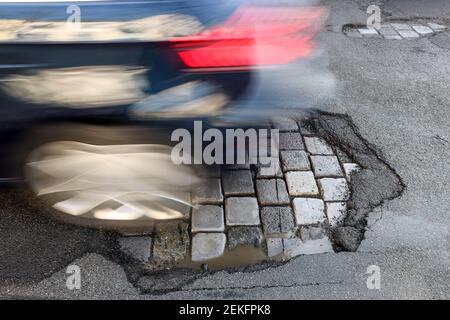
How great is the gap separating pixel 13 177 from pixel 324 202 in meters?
2.29

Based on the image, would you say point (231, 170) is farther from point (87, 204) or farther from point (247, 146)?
point (87, 204)

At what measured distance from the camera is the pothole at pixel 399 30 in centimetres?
574

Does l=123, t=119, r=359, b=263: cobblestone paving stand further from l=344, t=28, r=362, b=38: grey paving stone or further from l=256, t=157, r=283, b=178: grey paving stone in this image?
l=344, t=28, r=362, b=38: grey paving stone

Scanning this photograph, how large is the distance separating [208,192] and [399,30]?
14.1 ft

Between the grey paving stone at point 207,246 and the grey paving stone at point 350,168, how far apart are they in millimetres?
1247

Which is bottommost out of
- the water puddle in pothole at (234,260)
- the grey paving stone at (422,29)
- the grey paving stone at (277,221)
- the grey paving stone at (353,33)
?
the water puddle in pothole at (234,260)

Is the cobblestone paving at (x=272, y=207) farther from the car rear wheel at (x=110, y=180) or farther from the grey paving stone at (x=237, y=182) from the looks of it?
the car rear wheel at (x=110, y=180)

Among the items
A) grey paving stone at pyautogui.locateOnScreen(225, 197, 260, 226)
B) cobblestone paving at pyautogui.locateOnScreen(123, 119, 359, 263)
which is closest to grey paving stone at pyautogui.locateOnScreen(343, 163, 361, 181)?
cobblestone paving at pyautogui.locateOnScreen(123, 119, 359, 263)

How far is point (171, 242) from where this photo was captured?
2902mm

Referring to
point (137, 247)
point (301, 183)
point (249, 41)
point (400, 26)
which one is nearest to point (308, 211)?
point (301, 183)

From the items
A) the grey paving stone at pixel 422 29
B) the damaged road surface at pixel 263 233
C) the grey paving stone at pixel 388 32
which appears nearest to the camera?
the damaged road surface at pixel 263 233

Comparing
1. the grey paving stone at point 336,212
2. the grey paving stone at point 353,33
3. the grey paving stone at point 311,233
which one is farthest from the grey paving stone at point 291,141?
the grey paving stone at point 353,33

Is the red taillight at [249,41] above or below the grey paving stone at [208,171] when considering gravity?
above

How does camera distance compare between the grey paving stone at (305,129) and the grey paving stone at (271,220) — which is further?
the grey paving stone at (305,129)
